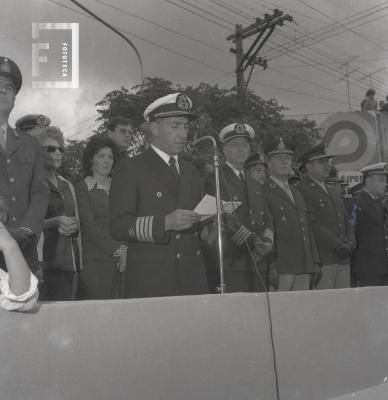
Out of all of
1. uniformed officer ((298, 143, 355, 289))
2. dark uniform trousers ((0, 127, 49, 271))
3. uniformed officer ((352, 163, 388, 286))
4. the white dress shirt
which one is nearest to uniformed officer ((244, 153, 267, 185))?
uniformed officer ((298, 143, 355, 289))

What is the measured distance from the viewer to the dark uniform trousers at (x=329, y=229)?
225 inches

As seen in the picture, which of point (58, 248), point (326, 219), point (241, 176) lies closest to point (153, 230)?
point (58, 248)

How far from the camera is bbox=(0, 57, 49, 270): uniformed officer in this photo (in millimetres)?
3068

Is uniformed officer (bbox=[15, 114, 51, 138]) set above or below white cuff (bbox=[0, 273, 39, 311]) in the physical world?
above

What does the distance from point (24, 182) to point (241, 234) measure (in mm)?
1422

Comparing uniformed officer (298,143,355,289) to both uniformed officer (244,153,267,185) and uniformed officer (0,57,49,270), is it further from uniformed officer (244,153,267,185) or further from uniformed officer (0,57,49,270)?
uniformed officer (0,57,49,270)

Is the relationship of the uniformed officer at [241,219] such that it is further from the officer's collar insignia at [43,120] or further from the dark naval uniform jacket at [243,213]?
the officer's collar insignia at [43,120]

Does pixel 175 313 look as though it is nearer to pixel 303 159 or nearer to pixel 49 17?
pixel 49 17

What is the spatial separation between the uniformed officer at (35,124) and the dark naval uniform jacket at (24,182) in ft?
3.84

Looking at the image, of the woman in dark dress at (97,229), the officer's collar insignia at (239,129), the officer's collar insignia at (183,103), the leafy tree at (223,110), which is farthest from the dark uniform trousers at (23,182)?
the leafy tree at (223,110)

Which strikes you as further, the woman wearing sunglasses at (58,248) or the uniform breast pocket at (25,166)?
the woman wearing sunglasses at (58,248)

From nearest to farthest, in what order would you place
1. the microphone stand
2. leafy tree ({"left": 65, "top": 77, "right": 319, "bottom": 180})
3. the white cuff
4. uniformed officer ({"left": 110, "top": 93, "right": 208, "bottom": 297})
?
1. the white cuff
2. the microphone stand
3. uniformed officer ({"left": 110, "top": 93, "right": 208, "bottom": 297})
4. leafy tree ({"left": 65, "top": 77, "right": 319, "bottom": 180})

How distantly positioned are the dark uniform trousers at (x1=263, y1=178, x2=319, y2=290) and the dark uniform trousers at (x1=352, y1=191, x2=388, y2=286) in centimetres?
137

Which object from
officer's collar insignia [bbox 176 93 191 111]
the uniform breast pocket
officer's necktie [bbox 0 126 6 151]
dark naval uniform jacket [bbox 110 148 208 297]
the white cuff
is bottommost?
the white cuff
